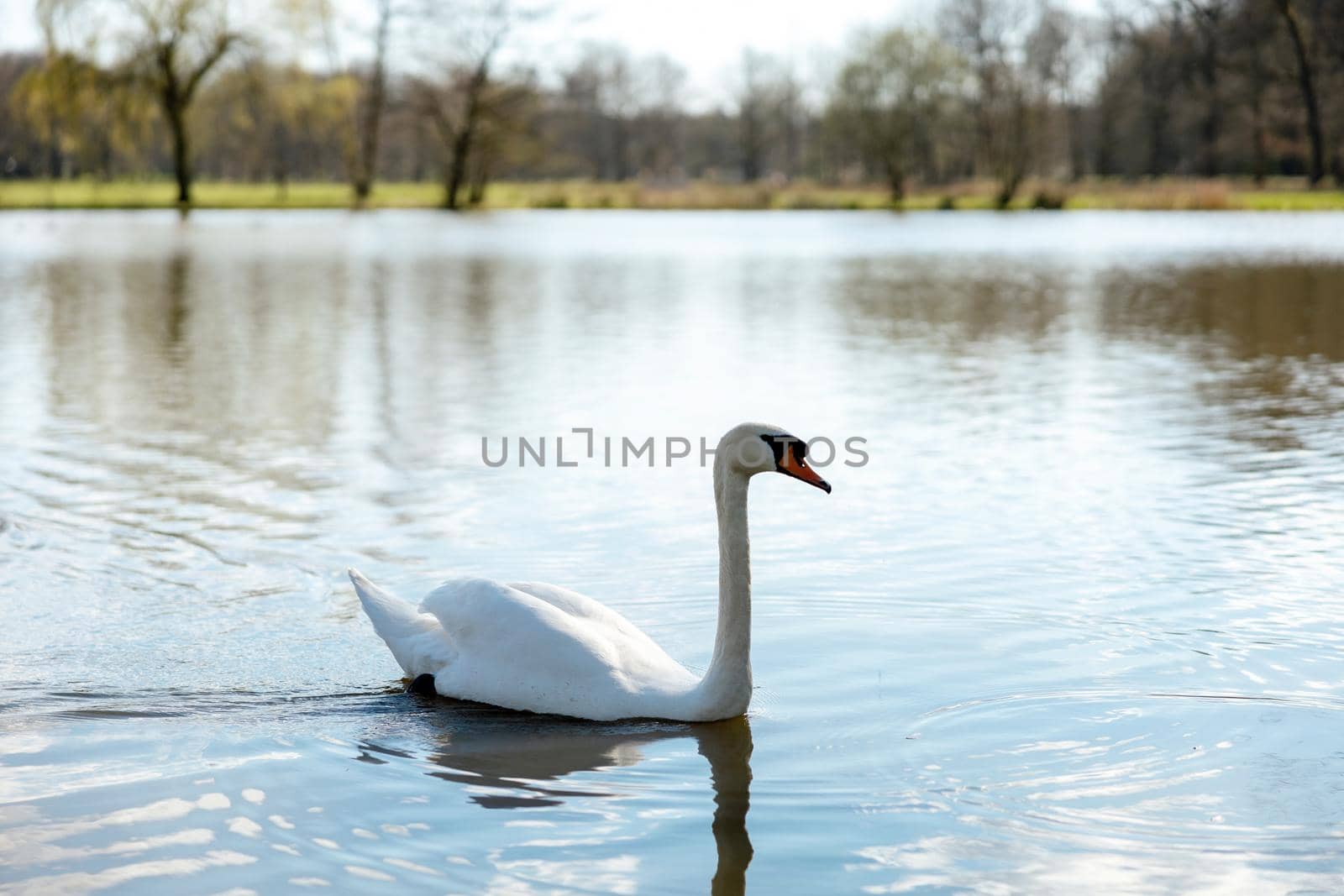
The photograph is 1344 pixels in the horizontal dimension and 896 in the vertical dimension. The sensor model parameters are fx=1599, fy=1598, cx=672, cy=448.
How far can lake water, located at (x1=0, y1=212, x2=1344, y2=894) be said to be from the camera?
440 cm

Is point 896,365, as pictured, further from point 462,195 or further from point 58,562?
point 462,195

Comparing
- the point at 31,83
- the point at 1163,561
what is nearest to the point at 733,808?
the point at 1163,561

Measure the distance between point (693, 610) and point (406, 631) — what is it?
1.50m

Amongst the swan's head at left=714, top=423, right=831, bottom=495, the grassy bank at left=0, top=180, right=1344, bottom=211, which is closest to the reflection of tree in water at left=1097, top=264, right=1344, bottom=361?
the swan's head at left=714, top=423, right=831, bottom=495

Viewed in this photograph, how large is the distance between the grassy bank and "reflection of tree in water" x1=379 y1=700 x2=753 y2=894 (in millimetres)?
50137

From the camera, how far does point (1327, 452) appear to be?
1012cm

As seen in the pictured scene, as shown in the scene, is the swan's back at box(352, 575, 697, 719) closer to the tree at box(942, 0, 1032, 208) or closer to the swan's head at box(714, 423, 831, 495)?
the swan's head at box(714, 423, 831, 495)

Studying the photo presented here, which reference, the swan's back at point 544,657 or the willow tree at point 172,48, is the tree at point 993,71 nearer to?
the willow tree at point 172,48

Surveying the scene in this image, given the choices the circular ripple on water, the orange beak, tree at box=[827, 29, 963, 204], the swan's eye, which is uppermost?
tree at box=[827, 29, 963, 204]

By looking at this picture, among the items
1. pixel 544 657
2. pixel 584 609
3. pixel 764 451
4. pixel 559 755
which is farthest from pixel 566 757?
pixel 764 451

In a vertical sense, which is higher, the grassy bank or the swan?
the grassy bank

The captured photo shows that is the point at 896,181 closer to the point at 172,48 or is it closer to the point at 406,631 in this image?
the point at 172,48

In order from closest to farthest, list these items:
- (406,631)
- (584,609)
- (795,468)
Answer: (795,468) → (584,609) → (406,631)

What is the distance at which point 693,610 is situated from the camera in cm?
683
